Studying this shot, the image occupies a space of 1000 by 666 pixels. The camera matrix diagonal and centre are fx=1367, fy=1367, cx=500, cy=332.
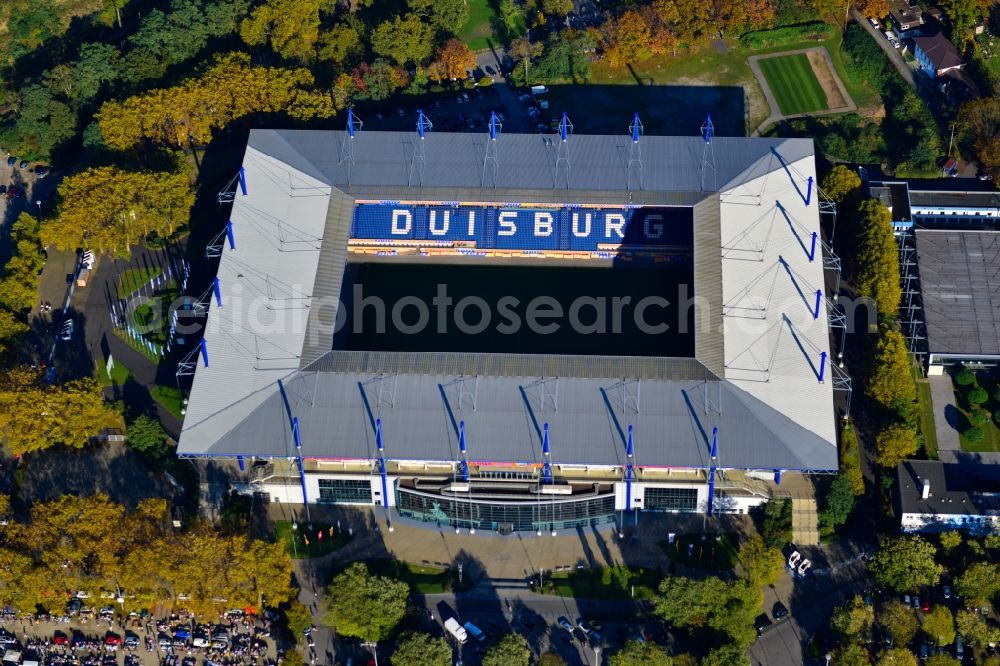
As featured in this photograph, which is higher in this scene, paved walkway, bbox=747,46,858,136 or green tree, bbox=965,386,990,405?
paved walkway, bbox=747,46,858,136

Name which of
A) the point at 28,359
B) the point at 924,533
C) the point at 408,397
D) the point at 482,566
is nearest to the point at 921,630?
the point at 924,533

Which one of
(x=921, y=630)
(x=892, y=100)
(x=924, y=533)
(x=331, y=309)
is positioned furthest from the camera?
(x=892, y=100)

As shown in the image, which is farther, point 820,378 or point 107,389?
point 107,389

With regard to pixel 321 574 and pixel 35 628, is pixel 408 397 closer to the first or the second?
pixel 321 574

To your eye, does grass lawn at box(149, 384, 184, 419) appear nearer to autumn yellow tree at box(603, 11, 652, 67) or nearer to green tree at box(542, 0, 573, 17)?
autumn yellow tree at box(603, 11, 652, 67)

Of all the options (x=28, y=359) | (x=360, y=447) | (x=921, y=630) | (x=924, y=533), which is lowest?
(x=921, y=630)

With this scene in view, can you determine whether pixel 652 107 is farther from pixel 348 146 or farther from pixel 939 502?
pixel 939 502

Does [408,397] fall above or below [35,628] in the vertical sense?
above

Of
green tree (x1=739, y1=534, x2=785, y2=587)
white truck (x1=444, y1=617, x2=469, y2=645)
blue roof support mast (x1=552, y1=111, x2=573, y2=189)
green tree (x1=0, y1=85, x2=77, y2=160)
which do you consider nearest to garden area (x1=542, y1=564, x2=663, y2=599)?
green tree (x1=739, y1=534, x2=785, y2=587)
